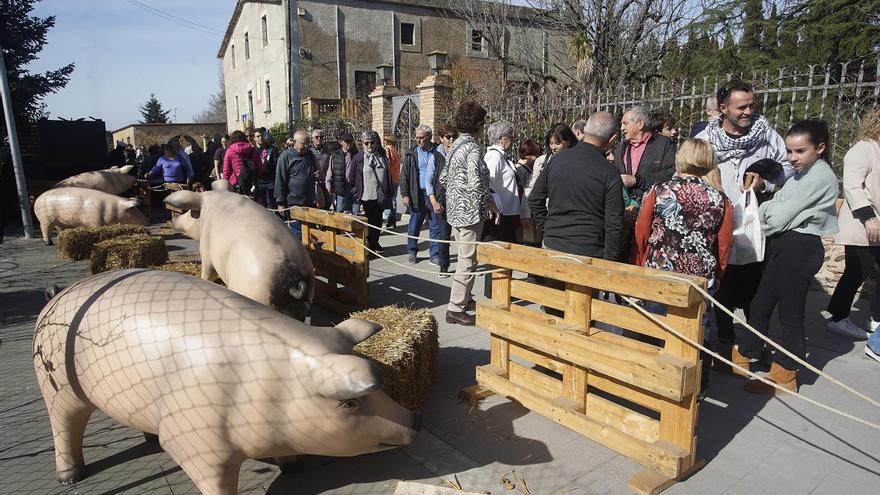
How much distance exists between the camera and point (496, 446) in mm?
3330

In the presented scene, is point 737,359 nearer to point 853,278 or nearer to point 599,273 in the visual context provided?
point 853,278

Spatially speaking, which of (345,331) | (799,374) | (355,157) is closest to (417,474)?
(345,331)

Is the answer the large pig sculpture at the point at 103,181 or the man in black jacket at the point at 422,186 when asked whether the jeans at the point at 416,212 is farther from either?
the large pig sculpture at the point at 103,181

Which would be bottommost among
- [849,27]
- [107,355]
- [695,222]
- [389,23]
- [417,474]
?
[417,474]

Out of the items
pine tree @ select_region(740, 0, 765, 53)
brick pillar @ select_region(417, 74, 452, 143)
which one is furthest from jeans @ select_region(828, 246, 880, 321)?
pine tree @ select_region(740, 0, 765, 53)

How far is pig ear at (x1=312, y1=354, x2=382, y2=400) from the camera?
6.97 ft

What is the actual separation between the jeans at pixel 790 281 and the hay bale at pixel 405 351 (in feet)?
8.24

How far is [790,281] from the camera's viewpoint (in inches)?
155

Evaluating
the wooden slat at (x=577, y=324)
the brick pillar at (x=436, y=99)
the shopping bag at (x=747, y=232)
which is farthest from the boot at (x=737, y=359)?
the brick pillar at (x=436, y=99)

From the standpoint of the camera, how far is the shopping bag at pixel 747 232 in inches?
151

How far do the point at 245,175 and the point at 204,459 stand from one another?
6.96m

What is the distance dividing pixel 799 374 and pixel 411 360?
126 inches

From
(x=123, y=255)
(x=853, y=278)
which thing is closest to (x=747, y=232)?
(x=853, y=278)

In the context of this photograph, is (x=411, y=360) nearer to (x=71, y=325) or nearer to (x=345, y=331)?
(x=345, y=331)
